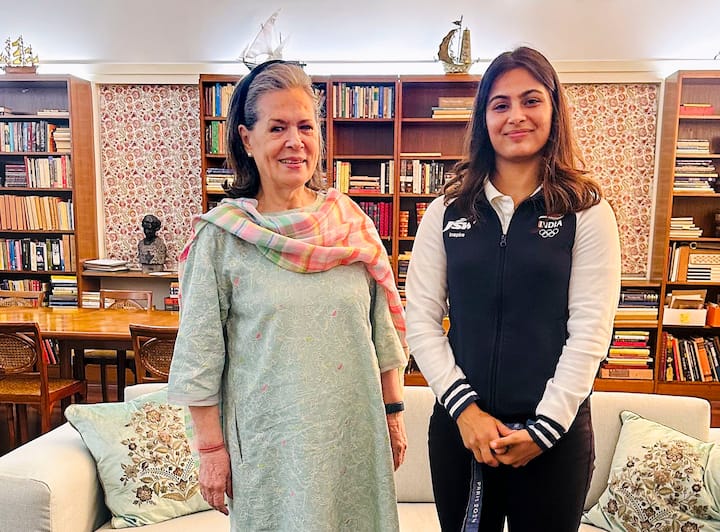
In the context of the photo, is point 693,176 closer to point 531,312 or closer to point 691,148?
point 691,148

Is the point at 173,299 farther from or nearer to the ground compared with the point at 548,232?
nearer to the ground

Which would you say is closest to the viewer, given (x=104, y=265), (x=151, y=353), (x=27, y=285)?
(x=151, y=353)

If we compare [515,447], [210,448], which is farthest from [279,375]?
[515,447]

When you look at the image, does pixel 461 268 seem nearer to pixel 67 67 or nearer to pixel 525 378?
pixel 525 378

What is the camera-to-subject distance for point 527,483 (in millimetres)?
1214

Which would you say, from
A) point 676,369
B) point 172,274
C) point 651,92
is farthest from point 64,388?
point 651,92

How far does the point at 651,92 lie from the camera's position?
4.56 meters

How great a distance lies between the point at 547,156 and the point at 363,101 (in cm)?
331

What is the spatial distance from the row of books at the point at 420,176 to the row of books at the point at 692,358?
6.63 feet

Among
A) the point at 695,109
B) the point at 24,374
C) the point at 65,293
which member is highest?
the point at 695,109

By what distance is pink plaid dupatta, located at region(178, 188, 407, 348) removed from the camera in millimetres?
1174

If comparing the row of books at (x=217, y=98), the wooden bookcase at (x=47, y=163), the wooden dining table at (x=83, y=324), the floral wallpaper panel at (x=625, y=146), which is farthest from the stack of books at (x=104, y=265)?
the floral wallpaper panel at (x=625, y=146)

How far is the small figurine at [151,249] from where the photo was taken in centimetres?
473

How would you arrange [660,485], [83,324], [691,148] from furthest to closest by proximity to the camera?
[691,148], [83,324], [660,485]
